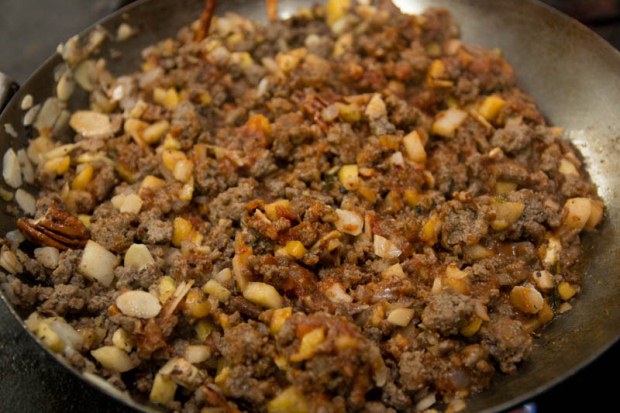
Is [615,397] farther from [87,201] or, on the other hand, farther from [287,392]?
[87,201]

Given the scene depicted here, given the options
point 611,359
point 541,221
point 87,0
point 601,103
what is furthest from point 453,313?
point 87,0

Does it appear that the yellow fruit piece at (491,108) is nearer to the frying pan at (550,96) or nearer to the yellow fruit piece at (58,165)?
the frying pan at (550,96)

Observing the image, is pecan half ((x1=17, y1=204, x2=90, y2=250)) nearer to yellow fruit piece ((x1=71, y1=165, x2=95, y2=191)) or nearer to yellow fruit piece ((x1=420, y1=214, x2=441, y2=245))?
yellow fruit piece ((x1=71, y1=165, x2=95, y2=191))

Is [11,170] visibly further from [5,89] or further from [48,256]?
[48,256]

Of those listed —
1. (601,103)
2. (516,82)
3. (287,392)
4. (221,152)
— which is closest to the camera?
(287,392)

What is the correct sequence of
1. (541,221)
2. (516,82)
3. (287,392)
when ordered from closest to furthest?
(287,392) < (541,221) < (516,82)

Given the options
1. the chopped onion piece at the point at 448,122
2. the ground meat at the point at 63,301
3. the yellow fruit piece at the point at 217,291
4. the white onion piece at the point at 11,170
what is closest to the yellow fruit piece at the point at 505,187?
the chopped onion piece at the point at 448,122

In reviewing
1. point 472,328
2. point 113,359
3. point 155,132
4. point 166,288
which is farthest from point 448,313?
point 155,132
